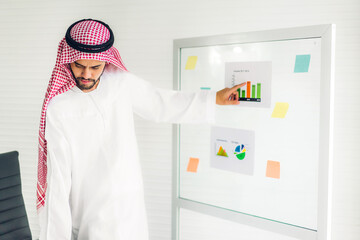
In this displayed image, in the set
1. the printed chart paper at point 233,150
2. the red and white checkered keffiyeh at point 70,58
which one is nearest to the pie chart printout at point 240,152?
the printed chart paper at point 233,150

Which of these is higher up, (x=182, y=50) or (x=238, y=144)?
(x=182, y=50)

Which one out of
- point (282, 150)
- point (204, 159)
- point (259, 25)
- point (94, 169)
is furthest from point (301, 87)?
point (94, 169)

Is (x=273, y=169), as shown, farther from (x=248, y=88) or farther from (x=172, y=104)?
(x=172, y=104)

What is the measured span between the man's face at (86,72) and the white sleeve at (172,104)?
0.66ft

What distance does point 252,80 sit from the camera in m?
1.64

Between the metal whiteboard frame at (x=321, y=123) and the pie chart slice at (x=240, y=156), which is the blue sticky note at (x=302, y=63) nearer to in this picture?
the metal whiteboard frame at (x=321, y=123)

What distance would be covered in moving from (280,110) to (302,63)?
8.3 inches

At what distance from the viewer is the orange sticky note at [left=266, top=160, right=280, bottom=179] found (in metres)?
1.61

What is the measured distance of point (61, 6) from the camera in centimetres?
249

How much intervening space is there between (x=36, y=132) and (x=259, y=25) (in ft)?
5.34

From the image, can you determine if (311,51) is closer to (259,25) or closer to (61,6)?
(259,25)

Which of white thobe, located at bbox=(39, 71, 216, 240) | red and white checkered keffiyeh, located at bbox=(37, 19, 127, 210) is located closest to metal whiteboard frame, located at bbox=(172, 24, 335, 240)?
white thobe, located at bbox=(39, 71, 216, 240)

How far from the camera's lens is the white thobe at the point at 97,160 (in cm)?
174

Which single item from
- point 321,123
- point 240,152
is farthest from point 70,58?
point 321,123
